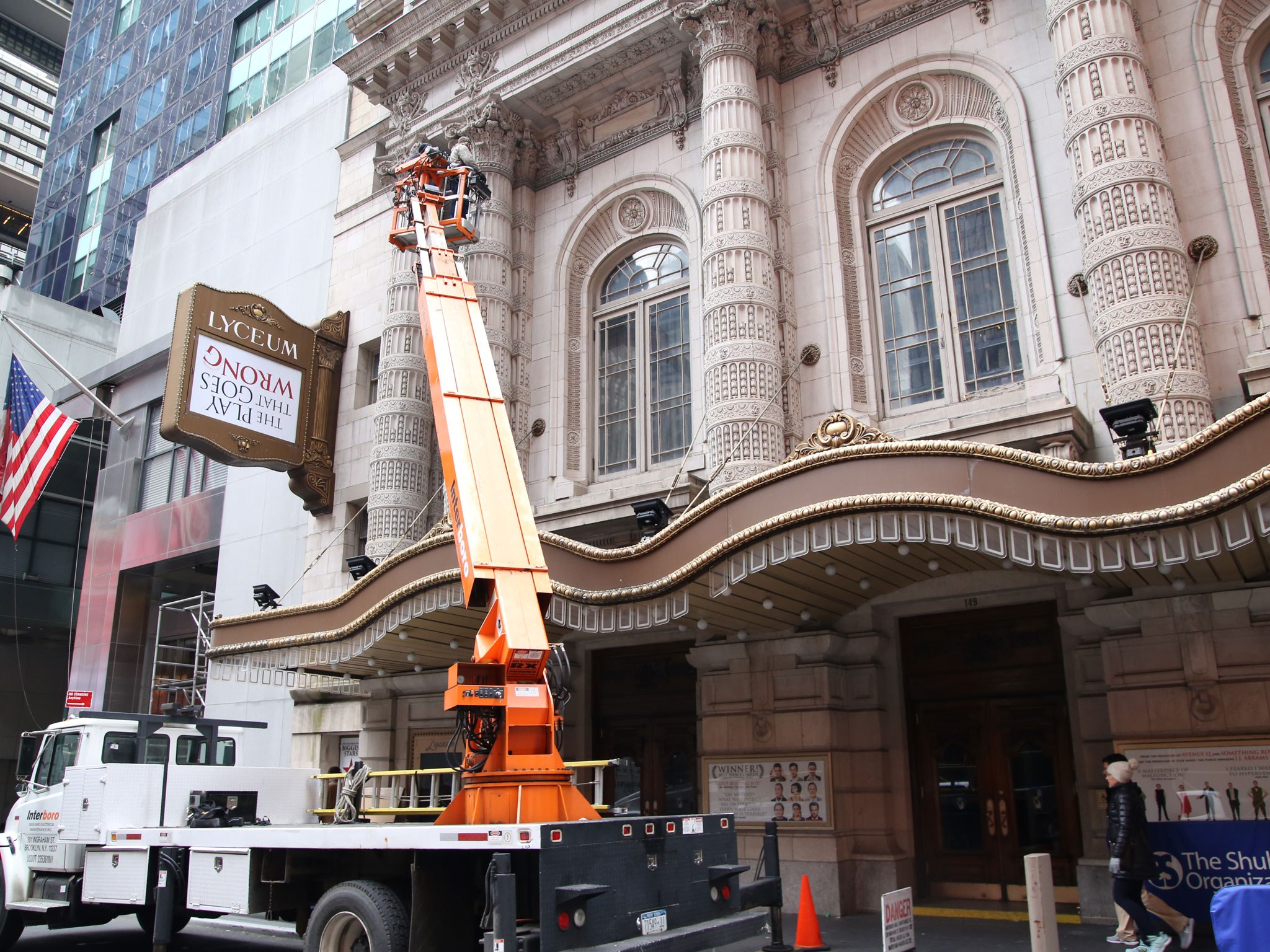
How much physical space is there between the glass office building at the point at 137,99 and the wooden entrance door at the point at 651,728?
69.3ft

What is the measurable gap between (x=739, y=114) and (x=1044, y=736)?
1060 centimetres

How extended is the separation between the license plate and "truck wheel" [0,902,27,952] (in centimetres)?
919

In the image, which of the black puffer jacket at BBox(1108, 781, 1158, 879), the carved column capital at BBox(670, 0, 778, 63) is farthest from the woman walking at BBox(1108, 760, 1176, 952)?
the carved column capital at BBox(670, 0, 778, 63)

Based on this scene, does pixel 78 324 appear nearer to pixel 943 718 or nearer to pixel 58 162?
pixel 58 162

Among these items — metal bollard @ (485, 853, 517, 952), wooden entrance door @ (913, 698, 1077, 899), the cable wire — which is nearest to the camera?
metal bollard @ (485, 853, 517, 952)

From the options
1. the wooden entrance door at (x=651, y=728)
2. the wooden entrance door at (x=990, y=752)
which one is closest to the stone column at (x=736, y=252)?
the wooden entrance door at (x=651, y=728)

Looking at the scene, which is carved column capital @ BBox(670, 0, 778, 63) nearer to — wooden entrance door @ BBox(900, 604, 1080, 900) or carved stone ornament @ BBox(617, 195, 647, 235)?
Result: carved stone ornament @ BBox(617, 195, 647, 235)

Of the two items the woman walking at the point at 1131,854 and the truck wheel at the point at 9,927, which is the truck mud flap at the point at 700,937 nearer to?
the woman walking at the point at 1131,854

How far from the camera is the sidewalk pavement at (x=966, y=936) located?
9734 mm

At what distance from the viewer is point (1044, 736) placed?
42.3 feet

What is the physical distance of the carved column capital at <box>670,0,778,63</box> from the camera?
16.6 metres

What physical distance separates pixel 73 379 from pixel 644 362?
54.1 ft

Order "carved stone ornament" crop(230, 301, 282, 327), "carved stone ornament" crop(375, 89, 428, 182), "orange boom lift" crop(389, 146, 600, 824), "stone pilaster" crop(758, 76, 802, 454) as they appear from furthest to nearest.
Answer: "carved stone ornament" crop(375, 89, 428, 182)
"carved stone ornament" crop(230, 301, 282, 327)
"stone pilaster" crop(758, 76, 802, 454)
"orange boom lift" crop(389, 146, 600, 824)

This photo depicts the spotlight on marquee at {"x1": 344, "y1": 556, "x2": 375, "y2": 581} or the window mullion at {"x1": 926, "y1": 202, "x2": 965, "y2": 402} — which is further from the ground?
the window mullion at {"x1": 926, "y1": 202, "x2": 965, "y2": 402}
